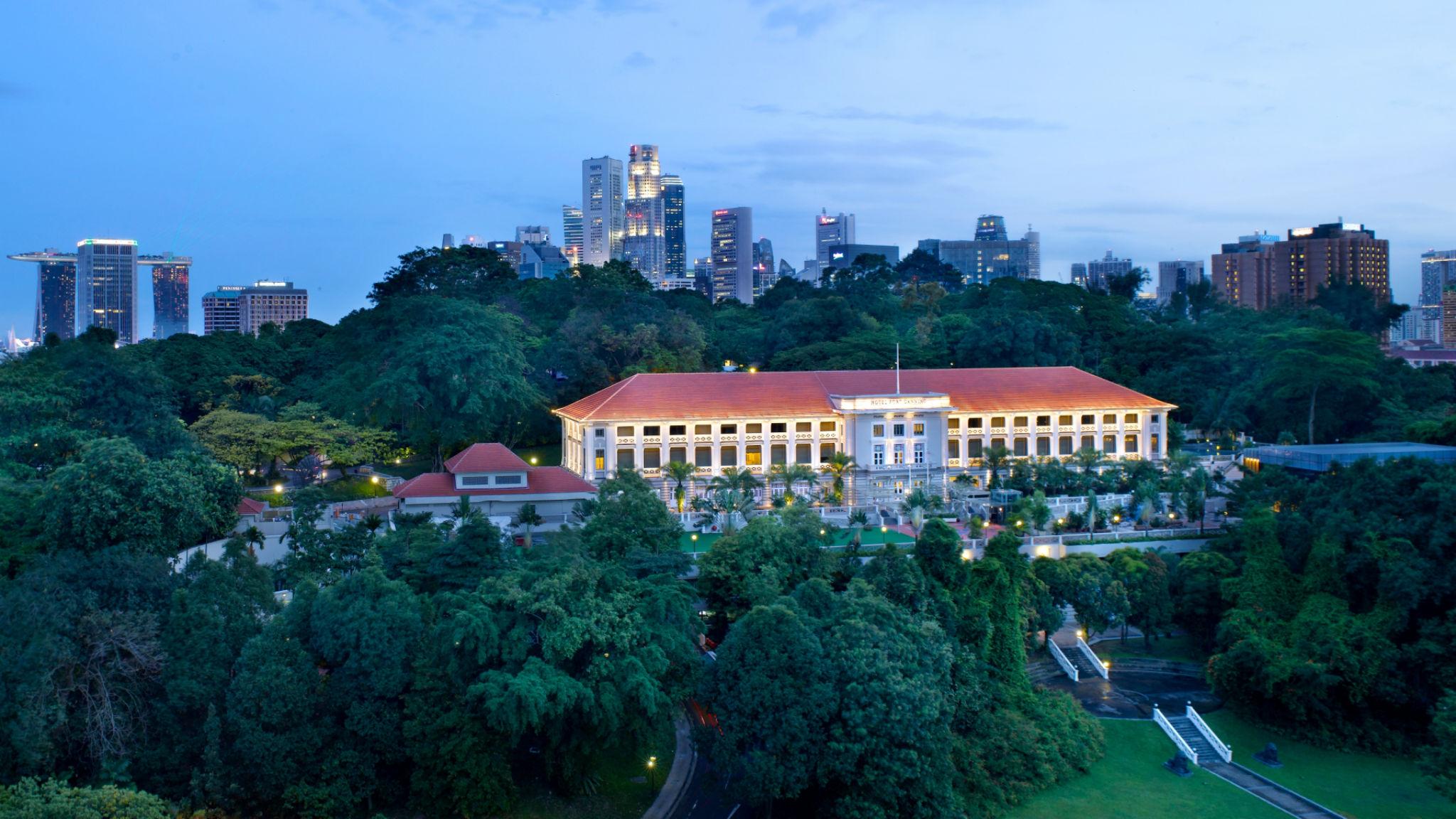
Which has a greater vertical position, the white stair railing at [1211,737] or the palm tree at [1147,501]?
the palm tree at [1147,501]

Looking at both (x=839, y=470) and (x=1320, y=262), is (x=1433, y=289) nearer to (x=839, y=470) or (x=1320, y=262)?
(x=1320, y=262)

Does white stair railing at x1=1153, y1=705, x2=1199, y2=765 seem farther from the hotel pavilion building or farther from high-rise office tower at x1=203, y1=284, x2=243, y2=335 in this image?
high-rise office tower at x1=203, y1=284, x2=243, y2=335

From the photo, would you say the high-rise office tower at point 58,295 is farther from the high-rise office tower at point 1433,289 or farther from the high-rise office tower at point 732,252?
the high-rise office tower at point 1433,289

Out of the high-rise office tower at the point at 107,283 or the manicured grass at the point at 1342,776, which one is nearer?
the manicured grass at the point at 1342,776

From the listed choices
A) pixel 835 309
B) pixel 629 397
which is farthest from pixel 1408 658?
pixel 835 309

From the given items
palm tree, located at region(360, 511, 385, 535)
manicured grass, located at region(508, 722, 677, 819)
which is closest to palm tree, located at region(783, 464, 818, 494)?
palm tree, located at region(360, 511, 385, 535)

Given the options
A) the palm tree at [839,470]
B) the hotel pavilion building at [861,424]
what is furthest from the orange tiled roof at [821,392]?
the palm tree at [839,470]
